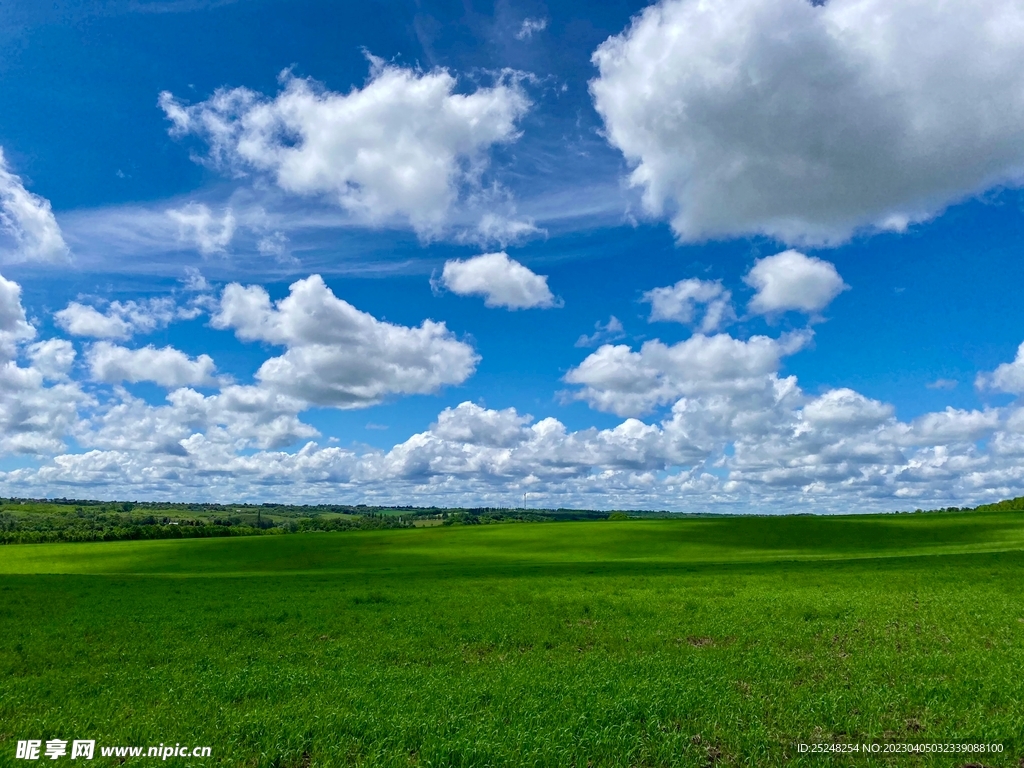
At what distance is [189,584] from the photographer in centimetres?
4597

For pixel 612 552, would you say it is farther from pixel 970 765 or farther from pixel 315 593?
pixel 970 765

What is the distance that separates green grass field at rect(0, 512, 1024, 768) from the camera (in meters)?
12.0

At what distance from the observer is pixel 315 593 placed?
121ft

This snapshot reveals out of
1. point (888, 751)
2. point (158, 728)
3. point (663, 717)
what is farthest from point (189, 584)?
point (888, 751)

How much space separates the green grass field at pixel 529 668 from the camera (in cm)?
1203

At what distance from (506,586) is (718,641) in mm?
19511

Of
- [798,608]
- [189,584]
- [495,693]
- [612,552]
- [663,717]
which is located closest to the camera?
[663,717]

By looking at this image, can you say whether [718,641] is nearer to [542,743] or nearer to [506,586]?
[542,743]

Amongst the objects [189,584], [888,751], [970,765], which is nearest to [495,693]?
[888,751]

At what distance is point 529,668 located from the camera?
17.9 metres

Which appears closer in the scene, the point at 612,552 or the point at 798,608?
the point at 798,608

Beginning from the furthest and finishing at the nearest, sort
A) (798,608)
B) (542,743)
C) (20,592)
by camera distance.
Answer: (20,592)
(798,608)
(542,743)

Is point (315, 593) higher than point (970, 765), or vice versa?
point (970, 765)

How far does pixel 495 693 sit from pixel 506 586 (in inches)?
976
